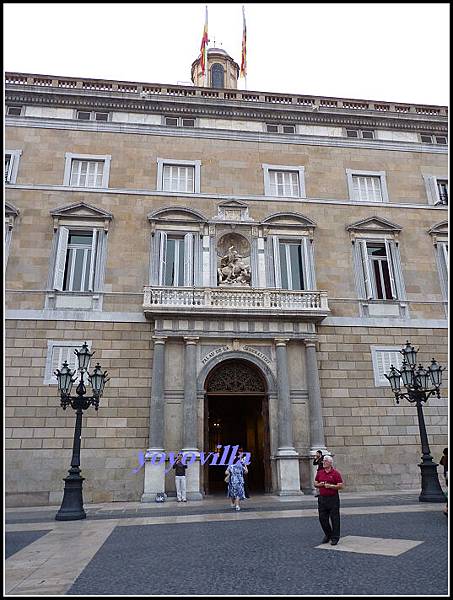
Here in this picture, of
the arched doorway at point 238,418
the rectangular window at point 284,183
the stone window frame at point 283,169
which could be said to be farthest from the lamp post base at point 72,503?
the rectangular window at point 284,183

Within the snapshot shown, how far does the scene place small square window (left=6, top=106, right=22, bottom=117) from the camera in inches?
848

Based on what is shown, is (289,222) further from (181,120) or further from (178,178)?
(181,120)

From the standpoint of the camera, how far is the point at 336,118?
2352 centimetres

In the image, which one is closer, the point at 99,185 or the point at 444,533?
the point at 444,533

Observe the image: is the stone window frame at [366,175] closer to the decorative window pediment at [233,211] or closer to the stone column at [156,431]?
the decorative window pediment at [233,211]

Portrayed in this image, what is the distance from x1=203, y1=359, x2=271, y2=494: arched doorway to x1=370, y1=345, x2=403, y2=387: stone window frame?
4.87m

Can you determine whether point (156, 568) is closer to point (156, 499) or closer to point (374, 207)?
point (156, 499)

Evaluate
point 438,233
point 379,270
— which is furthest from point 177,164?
point 438,233

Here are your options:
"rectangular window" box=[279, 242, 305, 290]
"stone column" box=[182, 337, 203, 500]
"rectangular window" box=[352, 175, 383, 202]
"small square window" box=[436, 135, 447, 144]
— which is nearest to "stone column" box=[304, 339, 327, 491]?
"rectangular window" box=[279, 242, 305, 290]

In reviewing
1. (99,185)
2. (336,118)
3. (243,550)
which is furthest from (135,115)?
(243,550)

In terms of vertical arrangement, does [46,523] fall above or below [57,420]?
below

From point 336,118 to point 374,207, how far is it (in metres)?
5.21

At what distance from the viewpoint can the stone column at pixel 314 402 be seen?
57.5ft

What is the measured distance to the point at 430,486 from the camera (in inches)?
552
